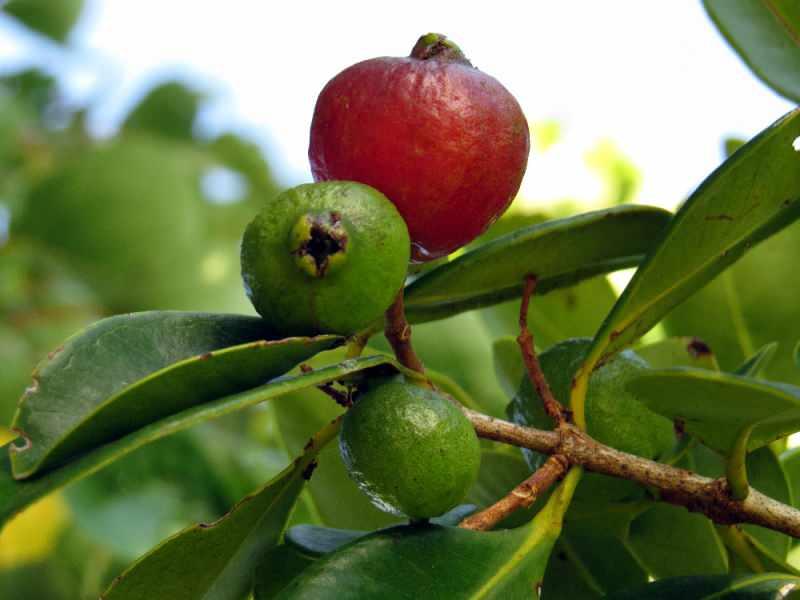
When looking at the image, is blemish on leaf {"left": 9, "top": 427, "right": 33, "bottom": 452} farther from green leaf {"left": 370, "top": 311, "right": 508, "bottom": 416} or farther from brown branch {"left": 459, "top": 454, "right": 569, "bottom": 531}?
green leaf {"left": 370, "top": 311, "right": 508, "bottom": 416}

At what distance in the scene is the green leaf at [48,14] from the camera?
4.57 metres

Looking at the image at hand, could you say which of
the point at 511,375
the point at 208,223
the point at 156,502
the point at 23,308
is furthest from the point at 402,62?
the point at 208,223

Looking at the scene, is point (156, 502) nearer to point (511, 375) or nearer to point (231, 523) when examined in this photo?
point (511, 375)

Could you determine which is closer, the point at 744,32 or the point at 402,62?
the point at 402,62

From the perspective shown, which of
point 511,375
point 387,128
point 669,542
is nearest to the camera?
point 387,128

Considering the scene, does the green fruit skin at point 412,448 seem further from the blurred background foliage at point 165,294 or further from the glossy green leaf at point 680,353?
the glossy green leaf at point 680,353

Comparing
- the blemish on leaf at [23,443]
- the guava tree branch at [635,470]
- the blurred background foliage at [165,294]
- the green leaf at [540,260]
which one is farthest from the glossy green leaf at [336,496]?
the blemish on leaf at [23,443]

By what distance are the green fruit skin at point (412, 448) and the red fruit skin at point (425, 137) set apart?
0.19m

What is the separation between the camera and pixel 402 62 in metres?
1.14

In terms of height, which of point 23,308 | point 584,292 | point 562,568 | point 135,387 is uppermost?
point 135,387

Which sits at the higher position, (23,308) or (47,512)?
(23,308)

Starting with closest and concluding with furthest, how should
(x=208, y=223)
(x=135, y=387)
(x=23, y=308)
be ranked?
(x=135, y=387) < (x=23, y=308) < (x=208, y=223)

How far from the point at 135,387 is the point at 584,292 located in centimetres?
91

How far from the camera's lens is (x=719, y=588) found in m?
1.13
